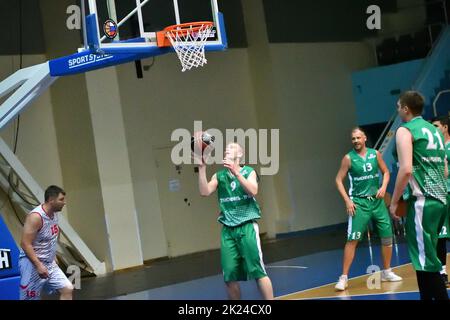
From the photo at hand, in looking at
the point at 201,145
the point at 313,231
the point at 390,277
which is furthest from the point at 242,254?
the point at 313,231

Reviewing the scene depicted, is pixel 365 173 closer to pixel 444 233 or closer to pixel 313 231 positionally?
pixel 444 233

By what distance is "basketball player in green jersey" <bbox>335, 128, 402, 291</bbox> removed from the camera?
10.5 metres

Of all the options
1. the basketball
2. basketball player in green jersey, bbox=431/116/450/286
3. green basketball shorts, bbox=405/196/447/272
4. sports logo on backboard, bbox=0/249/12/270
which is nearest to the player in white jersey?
sports logo on backboard, bbox=0/249/12/270

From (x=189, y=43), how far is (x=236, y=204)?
2250 millimetres

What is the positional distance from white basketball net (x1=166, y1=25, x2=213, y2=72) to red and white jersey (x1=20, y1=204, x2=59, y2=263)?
2.25 metres

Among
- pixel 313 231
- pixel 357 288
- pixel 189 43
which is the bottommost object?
pixel 357 288

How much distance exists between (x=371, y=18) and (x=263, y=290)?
1400cm

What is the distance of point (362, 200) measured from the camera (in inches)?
416

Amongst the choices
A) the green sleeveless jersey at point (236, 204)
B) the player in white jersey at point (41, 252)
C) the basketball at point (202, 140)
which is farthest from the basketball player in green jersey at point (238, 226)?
the player in white jersey at point (41, 252)

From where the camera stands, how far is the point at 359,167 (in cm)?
1055

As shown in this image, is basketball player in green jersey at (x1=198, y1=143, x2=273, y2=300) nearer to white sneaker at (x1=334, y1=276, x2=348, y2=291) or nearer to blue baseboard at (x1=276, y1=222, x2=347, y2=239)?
white sneaker at (x1=334, y1=276, x2=348, y2=291)

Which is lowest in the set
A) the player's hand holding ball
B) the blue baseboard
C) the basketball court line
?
the basketball court line

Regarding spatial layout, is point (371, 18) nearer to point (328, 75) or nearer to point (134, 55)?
point (328, 75)

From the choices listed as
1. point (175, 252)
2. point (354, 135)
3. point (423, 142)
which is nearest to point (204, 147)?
point (423, 142)
